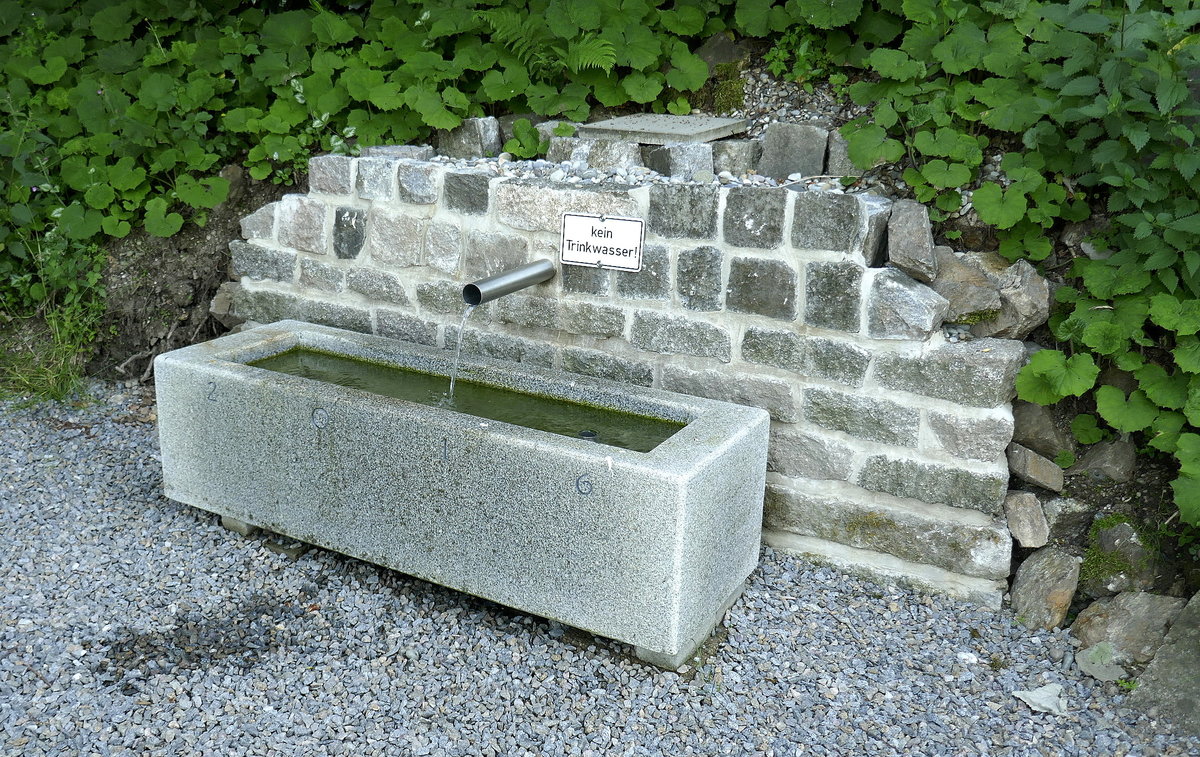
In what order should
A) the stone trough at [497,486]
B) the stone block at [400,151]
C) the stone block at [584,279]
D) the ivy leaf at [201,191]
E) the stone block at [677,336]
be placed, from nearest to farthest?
the stone trough at [497,486]
the stone block at [677,336]
the stone block at [584,279]
the stone block at [400,151]
the ivy leaf at [201,191]

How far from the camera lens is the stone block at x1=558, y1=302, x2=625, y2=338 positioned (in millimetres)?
3232

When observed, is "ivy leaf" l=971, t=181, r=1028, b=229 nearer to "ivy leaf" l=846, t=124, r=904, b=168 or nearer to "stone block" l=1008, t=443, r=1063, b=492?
"ivy leaf" l=846, t=124, r=904, b=168

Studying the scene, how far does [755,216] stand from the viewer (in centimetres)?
294

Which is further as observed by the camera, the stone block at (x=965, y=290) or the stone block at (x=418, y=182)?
the stone block at (x=418, y=182)

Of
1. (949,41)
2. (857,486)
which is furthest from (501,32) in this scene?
(857,486)

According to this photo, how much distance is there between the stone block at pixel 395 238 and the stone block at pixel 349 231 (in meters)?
0.03

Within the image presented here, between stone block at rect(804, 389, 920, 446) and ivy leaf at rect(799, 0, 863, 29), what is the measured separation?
130 cm

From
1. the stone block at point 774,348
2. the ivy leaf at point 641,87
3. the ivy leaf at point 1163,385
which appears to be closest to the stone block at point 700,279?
the stone block at point 774,348

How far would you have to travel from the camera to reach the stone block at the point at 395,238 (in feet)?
11.5

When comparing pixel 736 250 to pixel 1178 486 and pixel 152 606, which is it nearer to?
pixel 1178 486

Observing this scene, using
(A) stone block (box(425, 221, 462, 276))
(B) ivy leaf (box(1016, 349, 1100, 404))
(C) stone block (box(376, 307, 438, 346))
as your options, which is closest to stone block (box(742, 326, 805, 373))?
(B) ivy leaf (box(1016, 349, 1100, 404))

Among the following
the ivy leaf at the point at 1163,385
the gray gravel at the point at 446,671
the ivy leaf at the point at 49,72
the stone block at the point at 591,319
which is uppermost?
the ivy leaf at the point at 49,72

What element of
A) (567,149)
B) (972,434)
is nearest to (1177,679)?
(972,434)

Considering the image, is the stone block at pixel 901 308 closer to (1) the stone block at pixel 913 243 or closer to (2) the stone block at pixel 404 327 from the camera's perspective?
(1) the stone block at pixel 913 243
